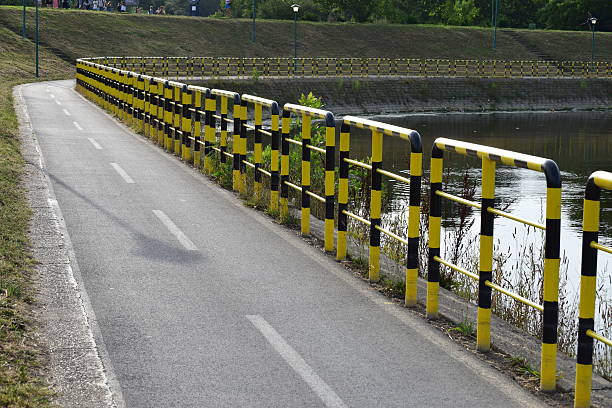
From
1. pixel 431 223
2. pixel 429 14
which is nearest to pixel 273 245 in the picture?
pixel 431 223

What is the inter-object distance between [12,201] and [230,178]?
3.88 m

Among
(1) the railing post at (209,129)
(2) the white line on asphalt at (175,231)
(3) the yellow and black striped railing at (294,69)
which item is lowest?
(2) the white line on asphalt at (175,231)

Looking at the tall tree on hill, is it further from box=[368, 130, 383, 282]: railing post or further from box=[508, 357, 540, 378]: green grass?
box=[508, 357, 540, 378]: green grass

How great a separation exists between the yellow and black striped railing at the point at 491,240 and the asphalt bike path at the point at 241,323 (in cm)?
23

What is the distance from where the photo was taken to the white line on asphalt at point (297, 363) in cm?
591

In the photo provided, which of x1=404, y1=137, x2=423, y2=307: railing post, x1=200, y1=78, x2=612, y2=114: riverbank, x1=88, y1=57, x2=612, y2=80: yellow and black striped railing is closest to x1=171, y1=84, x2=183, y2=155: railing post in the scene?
x1=404, y1=137, x2=423, y2=307: railing post

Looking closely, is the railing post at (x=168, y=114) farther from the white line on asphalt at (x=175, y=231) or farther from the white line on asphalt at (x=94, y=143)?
the white line on asphalt at (x=175, y=231)

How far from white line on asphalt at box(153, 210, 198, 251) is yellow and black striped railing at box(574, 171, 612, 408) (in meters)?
5.50

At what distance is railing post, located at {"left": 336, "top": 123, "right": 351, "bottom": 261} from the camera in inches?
377

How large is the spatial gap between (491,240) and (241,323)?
206 cm

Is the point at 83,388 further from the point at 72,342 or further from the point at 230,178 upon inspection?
the point at 230,178

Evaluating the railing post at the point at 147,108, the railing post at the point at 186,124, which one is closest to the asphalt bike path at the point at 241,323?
the railing post at the point at 186,124

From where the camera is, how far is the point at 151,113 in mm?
22500

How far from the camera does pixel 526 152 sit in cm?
3291
